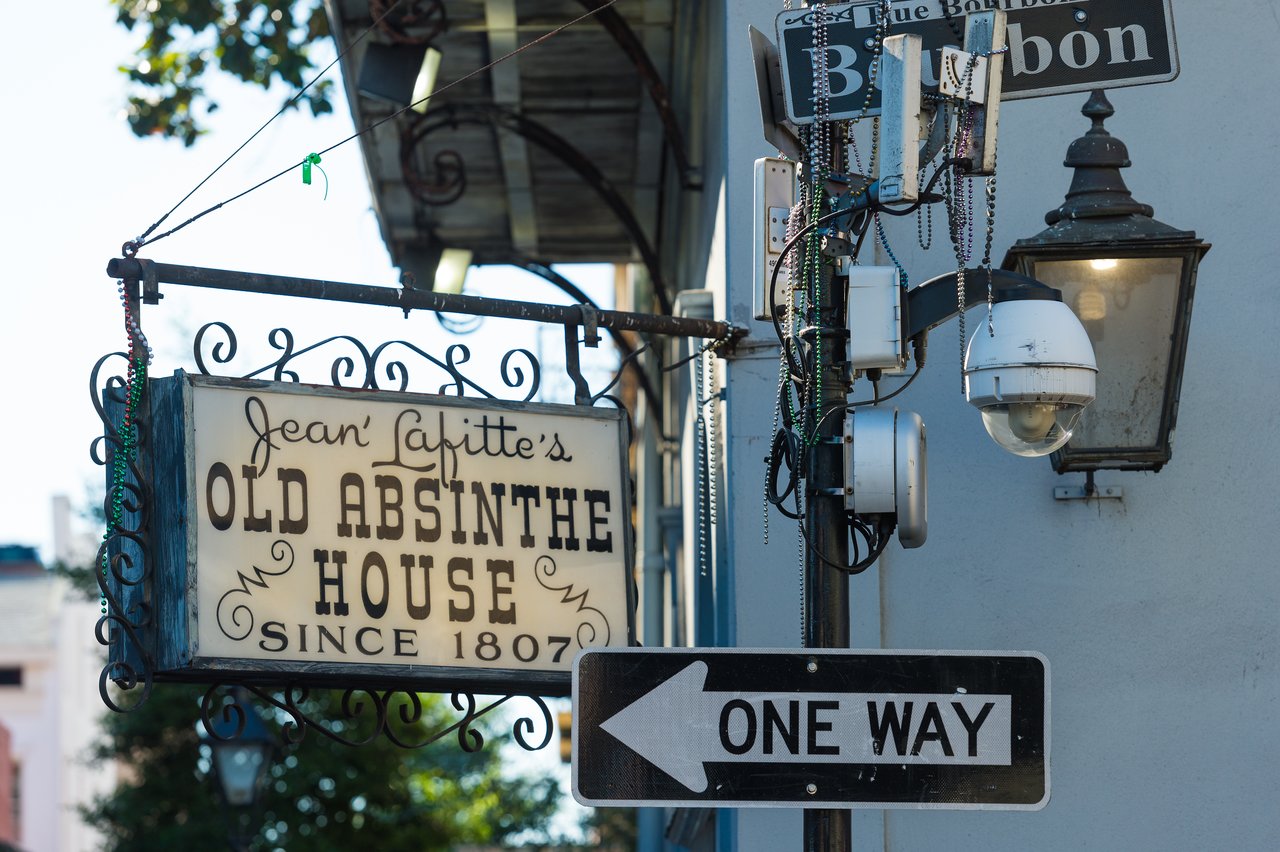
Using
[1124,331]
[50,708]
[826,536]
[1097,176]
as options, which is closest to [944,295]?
[826,536]

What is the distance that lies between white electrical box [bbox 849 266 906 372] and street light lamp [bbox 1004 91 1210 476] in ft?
3.34

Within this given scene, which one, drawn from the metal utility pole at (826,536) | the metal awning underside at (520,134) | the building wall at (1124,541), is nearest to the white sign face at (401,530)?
the building wall at (1124,541)

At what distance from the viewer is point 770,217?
514 centimetres

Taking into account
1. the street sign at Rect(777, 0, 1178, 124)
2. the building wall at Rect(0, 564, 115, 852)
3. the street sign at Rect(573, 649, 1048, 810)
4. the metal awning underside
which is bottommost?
the building wall at Rect(0, 564, 115, 852)

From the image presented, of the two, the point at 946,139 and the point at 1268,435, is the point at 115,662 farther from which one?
the point at 1268,435

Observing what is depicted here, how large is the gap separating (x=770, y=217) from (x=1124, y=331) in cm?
102

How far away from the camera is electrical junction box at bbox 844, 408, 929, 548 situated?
12.7ft

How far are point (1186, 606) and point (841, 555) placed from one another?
6.31ft

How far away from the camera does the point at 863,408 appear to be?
409 centimetres

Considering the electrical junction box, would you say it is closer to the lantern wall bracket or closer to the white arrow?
the white arrow

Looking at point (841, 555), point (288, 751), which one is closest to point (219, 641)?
point (841, 555)

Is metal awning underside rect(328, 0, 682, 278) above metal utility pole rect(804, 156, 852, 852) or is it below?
above

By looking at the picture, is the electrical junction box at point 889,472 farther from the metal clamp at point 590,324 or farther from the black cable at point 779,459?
the metal clamp at point 590,324

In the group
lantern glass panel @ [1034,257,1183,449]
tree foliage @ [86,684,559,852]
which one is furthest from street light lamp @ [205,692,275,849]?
lantern glass panel @ [1034,257,1183,449]
